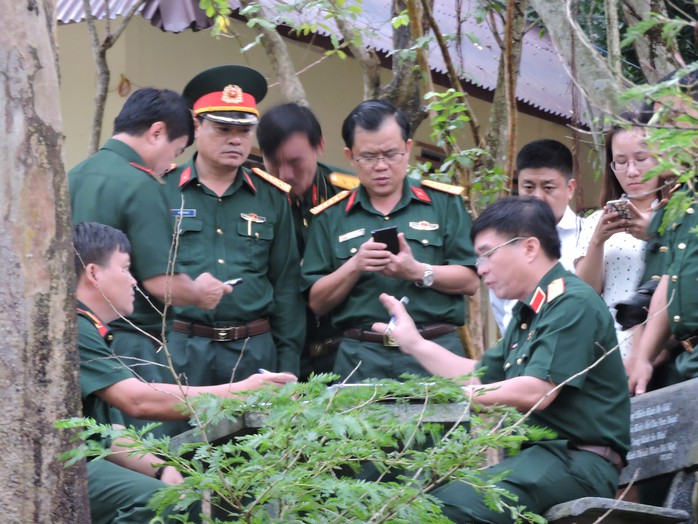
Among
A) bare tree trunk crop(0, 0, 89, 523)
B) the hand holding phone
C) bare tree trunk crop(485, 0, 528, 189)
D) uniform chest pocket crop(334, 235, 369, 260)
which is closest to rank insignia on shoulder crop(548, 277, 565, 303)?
the hand holding phone

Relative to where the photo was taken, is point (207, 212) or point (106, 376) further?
point (207, 212)

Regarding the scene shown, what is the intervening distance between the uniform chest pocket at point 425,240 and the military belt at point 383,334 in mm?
315

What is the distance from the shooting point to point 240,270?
213 inches

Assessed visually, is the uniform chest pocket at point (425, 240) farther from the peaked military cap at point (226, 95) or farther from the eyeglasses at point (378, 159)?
the peaked military cap at point (226, 95)

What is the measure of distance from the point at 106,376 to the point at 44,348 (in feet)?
2.15

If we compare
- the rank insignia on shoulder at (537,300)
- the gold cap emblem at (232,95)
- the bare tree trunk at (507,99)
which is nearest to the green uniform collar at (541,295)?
the rank insignia on shoulder at (537,300)

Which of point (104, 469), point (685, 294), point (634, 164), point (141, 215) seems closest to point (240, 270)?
point (141, 215)

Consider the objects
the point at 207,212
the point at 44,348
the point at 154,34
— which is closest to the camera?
the point at 44,348

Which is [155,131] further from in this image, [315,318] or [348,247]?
[315,318]

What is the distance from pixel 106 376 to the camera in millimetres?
4203

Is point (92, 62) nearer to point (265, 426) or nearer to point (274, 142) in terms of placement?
point (274, 142)

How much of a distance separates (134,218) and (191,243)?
1.59ft

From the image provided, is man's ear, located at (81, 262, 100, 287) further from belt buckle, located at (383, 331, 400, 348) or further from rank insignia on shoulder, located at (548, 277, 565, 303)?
rank insignia on shoulder, located at (548, 277, 565, 303)

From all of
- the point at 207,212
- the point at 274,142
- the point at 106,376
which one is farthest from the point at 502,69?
the point at 106,376
